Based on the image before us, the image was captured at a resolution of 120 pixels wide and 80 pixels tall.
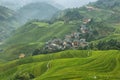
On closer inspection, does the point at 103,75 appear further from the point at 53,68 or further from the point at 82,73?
the point at 53,68

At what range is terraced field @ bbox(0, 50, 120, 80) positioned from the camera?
5408 inches

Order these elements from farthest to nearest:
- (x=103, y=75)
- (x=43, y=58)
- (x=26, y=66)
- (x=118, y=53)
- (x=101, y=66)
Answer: (x=43, y=58), (x=26, y=66), (x=118, y=53), (x=101, y=66), (x=103, y=75)

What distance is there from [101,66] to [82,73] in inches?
620

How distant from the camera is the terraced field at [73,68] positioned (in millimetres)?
137375

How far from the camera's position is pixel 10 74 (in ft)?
603

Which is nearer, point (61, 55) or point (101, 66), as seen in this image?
point (101, 66)

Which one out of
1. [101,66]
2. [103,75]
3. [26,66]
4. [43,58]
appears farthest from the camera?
[43,58]

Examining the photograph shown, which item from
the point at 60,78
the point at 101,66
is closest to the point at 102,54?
the point at 101,66

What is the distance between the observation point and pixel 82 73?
459 ft

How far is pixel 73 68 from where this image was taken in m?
152

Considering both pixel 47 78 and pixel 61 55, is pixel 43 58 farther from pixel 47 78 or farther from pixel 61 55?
pixel 47 78

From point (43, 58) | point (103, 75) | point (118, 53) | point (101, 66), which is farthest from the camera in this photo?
point (43, 58)

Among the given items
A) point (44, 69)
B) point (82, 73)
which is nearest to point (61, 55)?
point (44, 69)

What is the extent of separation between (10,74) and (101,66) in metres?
56.4
